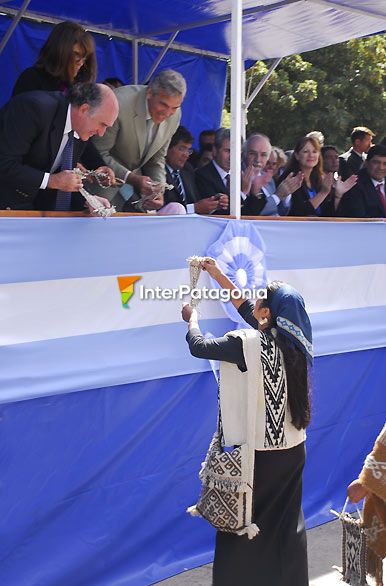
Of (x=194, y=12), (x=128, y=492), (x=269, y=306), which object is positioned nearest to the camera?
(x=269, y=306)

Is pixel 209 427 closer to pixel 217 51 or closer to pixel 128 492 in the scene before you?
pixel 128 492

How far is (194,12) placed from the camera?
6645mm

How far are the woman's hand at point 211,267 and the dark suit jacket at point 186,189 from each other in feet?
2.57

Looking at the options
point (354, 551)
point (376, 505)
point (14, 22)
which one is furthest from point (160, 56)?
point (354, 551)

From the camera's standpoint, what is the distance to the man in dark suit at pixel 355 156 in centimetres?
691

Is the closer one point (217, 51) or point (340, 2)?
point (340, 2)

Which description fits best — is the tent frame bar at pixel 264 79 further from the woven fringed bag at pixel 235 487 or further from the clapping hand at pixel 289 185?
the woven fringed bag at pixel 235 487

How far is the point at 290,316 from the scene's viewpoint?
3463 mm

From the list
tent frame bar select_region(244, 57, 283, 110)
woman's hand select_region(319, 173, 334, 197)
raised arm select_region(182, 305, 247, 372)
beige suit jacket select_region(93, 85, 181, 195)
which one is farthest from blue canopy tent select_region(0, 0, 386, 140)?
raised arm select_region(182, 305, 247, 372)

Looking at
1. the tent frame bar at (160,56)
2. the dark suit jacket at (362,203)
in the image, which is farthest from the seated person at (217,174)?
the tent frame bar at (160,56)

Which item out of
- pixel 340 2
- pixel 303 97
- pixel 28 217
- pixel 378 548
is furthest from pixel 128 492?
pixel 303 97

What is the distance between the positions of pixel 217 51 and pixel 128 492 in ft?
17.4

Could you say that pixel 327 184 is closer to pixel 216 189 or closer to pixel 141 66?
pixel 216 189

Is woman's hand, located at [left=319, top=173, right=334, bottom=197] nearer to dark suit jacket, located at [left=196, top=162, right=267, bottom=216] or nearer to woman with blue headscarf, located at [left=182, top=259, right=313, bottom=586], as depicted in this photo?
dark suit jacket, located at [left=196, top=162, right=267, bottom=216]
